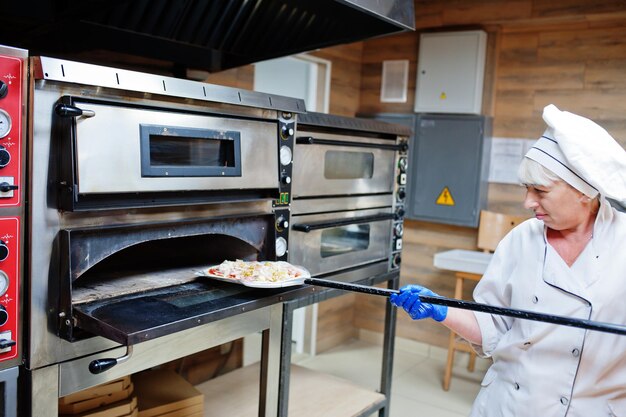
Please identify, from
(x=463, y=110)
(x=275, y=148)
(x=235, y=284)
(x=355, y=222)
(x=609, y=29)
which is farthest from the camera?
(x=463, y=110)

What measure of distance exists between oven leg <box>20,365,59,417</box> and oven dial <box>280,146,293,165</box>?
938mm

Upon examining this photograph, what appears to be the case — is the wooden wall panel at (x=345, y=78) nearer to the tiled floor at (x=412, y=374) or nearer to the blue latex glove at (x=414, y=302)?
the tiled floor at (x=412, y=374)

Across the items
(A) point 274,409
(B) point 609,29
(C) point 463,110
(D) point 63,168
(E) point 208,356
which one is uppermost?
(B) point 609,29

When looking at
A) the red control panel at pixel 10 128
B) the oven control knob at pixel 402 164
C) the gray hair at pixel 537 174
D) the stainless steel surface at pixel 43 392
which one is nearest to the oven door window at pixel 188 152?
the red control panel at pixel 10 128

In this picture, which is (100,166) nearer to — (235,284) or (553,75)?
(235,284)

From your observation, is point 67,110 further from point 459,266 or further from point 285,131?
point 459,266

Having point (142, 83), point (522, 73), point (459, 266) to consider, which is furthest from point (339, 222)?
point (522, 73)

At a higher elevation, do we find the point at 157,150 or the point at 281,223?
the point at 157,150

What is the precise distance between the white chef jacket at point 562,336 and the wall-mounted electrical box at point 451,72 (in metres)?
2.35

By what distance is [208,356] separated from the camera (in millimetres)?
2980

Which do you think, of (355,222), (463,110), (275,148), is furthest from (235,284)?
(463,110)

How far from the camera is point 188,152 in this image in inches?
64.7

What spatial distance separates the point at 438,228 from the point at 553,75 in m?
1.30

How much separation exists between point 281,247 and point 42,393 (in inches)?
35.7
